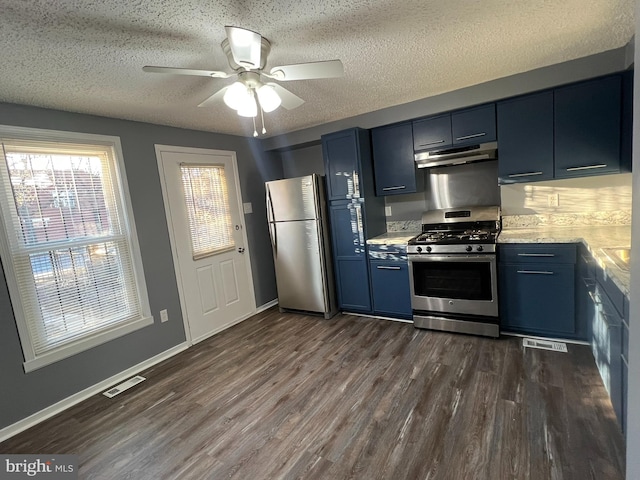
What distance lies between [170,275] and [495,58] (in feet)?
11.2

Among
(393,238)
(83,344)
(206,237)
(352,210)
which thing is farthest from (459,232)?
(83,344)

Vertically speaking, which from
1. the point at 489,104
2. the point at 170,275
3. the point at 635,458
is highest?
the point at 489,104

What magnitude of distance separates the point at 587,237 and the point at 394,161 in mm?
1822

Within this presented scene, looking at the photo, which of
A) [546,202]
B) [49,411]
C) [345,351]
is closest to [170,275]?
[49,411]

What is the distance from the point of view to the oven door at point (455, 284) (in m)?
2.79

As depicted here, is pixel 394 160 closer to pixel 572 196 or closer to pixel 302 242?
pixel 302 242

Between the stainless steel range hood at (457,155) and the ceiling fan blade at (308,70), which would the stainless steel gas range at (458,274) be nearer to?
the stainless steel range hood at (457,155)

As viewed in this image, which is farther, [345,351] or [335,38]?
[345,351]

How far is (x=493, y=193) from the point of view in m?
3.21

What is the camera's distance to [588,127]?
2555 mm

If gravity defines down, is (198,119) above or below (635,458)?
above

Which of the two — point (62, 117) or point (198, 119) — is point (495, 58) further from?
point (62, 117)

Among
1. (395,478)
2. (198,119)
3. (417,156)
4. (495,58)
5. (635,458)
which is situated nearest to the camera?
(635,458)

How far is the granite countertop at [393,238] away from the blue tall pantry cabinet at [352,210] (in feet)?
0.29
